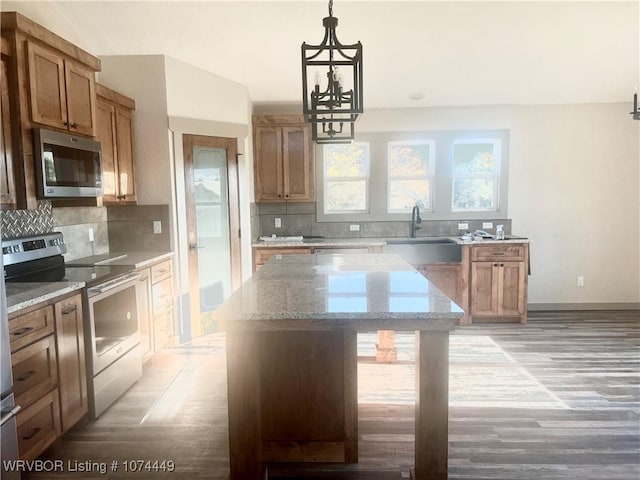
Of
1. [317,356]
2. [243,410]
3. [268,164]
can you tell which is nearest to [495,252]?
[268,164]

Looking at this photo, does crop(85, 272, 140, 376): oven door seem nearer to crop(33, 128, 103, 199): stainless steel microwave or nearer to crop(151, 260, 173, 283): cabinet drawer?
crop(151, 260, 173, 283): cabinet drawer

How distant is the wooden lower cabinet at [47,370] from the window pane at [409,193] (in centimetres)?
360

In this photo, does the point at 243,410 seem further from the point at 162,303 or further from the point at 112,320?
the point at 162,303

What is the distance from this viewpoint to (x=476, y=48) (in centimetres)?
376

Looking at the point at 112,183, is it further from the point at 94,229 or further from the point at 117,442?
the point at 117,442

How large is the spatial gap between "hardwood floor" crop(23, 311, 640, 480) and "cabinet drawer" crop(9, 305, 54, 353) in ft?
2.19

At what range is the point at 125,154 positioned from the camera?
3547 mm

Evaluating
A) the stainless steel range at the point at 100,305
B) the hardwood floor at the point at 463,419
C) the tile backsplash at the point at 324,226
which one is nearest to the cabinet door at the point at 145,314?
the stainless steel range at the point at 100,305

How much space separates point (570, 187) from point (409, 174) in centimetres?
184

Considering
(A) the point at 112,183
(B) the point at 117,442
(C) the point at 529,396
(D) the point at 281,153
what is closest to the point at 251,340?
(B) the point at 117,442

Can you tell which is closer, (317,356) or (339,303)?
(339,303)

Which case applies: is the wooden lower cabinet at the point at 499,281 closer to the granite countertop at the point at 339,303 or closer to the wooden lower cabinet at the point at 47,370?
the granite countertop at the point at 339,303

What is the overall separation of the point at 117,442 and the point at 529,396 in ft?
8.43

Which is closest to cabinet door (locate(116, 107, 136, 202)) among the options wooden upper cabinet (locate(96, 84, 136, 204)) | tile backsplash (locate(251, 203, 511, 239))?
wooden upper cabinet (locate(96, 84, 136, 204))
